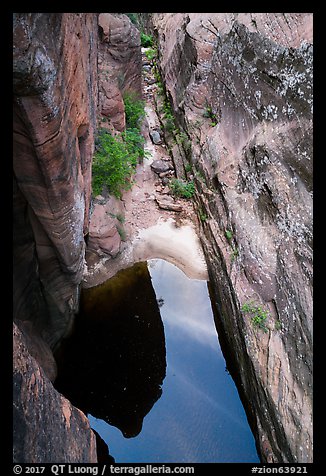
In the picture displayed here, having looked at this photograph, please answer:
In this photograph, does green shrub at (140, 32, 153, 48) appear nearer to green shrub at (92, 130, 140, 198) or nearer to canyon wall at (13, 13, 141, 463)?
green shrub at (92, 130, 140, 198)

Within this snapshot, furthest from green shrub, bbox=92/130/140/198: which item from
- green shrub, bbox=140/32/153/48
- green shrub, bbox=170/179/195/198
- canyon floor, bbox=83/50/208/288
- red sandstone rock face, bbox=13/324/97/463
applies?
green shrub, bbox=140/32/153/48

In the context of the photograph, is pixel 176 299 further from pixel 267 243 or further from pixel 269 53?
pixel 269 53

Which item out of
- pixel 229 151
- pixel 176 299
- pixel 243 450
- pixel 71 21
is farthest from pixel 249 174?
pixel 243 450

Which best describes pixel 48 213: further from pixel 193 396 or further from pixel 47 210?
pixel 193 396

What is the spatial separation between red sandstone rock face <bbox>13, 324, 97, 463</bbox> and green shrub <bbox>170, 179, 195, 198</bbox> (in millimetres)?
8575

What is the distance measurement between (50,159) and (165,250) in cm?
649

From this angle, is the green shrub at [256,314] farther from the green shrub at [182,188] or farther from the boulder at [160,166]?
the boulder at [160,166]

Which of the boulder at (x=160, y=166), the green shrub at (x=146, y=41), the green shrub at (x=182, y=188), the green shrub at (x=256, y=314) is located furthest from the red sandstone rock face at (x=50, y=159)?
the green shrub at (x=146, y=41)

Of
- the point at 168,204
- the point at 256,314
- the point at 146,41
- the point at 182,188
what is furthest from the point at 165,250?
the point at 146,41

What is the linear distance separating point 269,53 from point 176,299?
6.89 meters

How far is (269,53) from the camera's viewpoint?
30.5ft

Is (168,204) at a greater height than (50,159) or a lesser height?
lesser

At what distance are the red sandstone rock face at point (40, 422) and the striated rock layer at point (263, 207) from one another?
3771mm

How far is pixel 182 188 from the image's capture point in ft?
41.8
